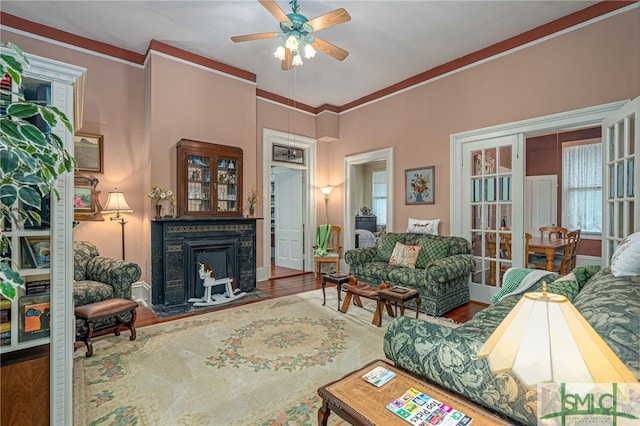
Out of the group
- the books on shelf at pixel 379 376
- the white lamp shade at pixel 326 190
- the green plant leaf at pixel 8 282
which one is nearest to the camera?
the green plant leaf at pixel 8 282

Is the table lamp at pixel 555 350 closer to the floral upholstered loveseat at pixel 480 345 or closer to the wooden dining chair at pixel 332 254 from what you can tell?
the floral upholstered loveseat at pixel 480 345

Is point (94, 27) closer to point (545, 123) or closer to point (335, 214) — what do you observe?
point (335, 214)

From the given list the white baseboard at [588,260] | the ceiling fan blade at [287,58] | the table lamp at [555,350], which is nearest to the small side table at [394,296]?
the table lamp at [555,350]

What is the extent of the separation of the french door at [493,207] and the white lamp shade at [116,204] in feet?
15.1

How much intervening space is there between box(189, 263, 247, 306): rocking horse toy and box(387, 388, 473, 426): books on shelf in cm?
333

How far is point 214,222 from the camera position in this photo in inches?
170

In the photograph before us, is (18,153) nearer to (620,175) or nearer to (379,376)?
(379,376)

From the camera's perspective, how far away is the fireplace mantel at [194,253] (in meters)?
3.96

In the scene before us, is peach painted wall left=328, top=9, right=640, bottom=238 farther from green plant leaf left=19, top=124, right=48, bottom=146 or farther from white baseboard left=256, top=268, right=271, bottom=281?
green plant leaf left=19, top=124, right=48, bottom=146

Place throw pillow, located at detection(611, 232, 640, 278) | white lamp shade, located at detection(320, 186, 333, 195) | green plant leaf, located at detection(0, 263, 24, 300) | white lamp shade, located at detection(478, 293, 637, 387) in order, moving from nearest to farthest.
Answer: white lamp shade, located at detection(478, 293, 637, 387) < green plant leaf, located at detection(0, 263, 24, 300) < throw pillow, located at detection(611, 232, 640, 278) < white lamp shade, located at detection(320, 186, 333, 195)

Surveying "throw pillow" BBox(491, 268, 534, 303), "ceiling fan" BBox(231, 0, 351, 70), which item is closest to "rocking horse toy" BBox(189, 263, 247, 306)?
"ceiling fan" BBox(231, 0, 351, 70)

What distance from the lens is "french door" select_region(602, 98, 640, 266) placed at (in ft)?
8.25

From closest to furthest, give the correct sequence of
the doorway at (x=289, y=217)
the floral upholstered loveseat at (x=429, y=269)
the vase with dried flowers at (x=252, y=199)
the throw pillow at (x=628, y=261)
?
1. the throw pillow at (x=628, y=261)
2. the floral upholstered loveseat at (x=429, y=269)
3. the vase with dried flowers at (x=252, y=199)
4. the doorway at (x=289, y=217)

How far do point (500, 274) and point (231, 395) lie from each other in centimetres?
A: 368
